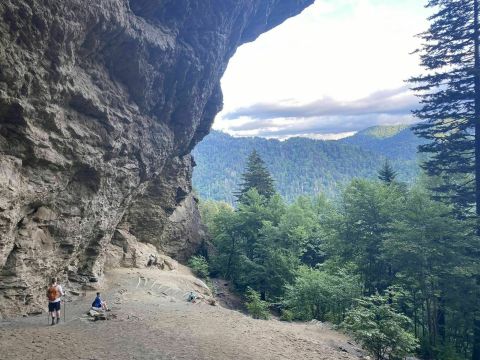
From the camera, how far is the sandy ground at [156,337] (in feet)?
35.4

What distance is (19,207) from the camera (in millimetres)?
13977

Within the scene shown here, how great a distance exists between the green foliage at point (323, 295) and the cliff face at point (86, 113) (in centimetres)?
1358

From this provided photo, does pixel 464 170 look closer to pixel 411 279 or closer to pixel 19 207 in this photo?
pixel 411 279

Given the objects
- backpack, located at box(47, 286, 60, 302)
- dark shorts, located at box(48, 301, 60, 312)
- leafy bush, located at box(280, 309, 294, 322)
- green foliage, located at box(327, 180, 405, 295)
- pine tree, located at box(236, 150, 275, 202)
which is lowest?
leafy bush, located at box(280, 309, 294, 322)

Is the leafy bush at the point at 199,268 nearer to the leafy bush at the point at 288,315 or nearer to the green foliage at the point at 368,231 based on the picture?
the leafy bush at the point at 288,315

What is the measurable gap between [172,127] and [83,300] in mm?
15164

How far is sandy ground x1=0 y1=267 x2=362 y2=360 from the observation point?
35.4 ft

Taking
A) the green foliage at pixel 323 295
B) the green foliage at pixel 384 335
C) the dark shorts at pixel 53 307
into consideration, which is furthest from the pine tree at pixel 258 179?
the dark shorts at pixel 53 307

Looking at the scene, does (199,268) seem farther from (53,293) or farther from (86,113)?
(53,293)

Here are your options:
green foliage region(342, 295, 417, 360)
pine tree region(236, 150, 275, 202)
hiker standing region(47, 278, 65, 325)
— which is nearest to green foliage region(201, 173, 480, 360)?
green foliage region(342, 295, 417, 360)

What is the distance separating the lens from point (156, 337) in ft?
41.2

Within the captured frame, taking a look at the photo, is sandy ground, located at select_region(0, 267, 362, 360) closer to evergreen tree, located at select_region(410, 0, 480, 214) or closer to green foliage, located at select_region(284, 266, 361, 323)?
green foliage, located at select_region(284, 266, 361, 323)

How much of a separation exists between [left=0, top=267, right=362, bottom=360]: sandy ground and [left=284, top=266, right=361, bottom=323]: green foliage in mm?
3774

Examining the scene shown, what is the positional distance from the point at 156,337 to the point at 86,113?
1169cm
